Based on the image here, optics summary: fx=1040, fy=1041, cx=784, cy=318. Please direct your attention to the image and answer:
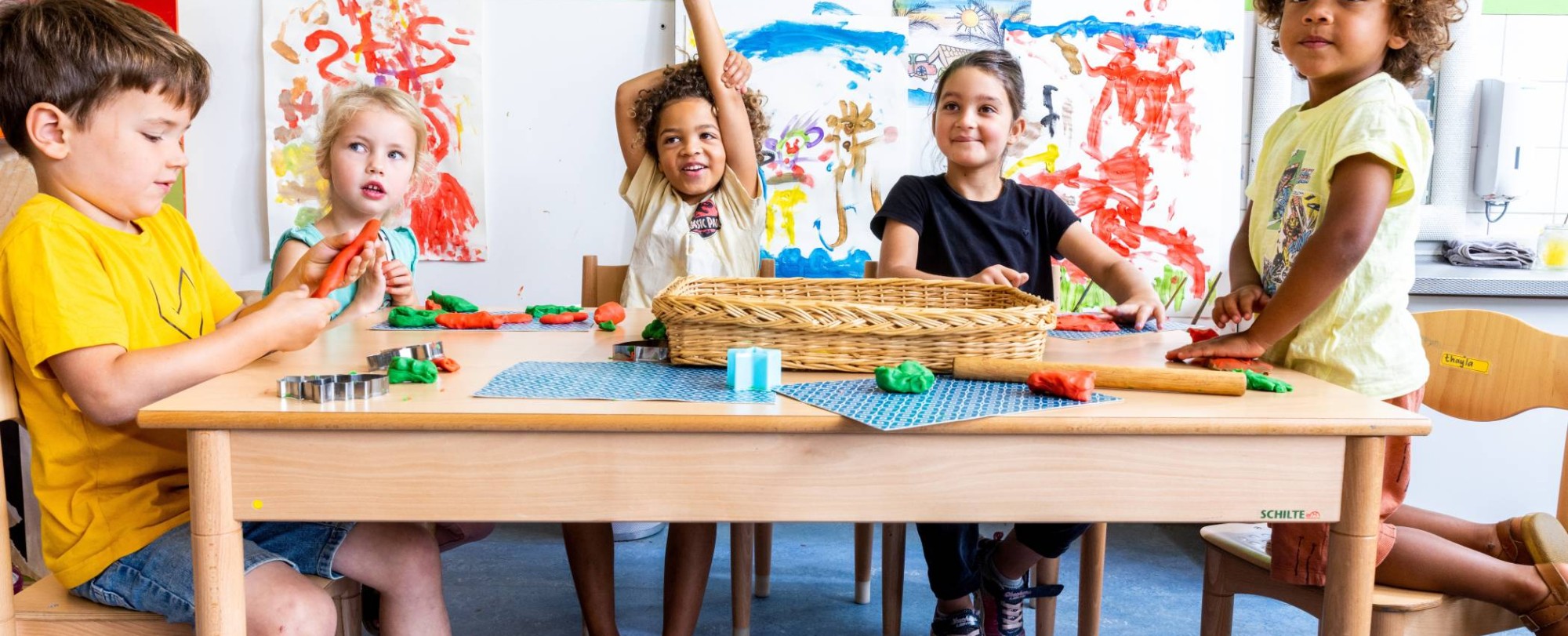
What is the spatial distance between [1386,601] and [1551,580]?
0.21 m

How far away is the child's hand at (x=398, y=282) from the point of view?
4.93 ft

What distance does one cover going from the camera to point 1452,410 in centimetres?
139

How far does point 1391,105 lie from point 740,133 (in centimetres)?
122

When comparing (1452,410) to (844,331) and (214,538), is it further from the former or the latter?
(214,538)

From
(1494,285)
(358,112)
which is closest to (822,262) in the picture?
(358,112)


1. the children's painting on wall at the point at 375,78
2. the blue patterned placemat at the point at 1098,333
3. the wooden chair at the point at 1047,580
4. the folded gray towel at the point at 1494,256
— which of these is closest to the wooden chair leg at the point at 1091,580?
the wooden chair at the point at 1047,580

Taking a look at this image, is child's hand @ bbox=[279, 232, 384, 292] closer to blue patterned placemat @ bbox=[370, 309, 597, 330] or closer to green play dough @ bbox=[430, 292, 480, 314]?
blue patterned placemat @ bbox=[370, 309, 597, 330]

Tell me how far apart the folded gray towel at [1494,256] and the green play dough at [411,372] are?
93.8 inches

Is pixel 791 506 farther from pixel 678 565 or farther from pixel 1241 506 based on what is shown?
pixel 678 565

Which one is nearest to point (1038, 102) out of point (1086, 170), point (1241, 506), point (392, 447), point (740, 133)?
point (1086, 170)

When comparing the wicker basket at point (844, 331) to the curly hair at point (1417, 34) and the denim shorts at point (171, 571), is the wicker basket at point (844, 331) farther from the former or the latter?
the curly hair at point (1417, 34)

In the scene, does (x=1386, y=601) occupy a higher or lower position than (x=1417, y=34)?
lower

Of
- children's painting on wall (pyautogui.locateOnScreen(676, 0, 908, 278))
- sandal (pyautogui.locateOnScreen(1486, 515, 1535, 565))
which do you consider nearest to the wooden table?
sandal (pyautogui.locateOnScreen(1486, 515, 1535, 565))

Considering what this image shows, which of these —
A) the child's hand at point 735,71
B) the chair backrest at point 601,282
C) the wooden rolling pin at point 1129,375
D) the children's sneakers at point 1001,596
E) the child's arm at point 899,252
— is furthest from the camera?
the child's hand at point 735,71
